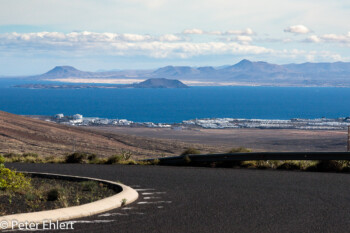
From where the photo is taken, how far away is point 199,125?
127688 mm

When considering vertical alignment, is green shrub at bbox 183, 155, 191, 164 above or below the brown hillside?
above

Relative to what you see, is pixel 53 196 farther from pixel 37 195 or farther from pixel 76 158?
pixel 76 158

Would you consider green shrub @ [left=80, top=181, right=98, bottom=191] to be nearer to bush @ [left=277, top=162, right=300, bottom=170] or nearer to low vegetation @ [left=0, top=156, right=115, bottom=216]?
low vegetation @ [left=0, top=156, right=115, bottom=216]

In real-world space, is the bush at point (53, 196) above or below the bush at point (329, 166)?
above

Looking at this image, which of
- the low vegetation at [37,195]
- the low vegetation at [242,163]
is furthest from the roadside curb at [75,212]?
the low vegetation at [242,163]

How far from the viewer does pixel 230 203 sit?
32.6ft

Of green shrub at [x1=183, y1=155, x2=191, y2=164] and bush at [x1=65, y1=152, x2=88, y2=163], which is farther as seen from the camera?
bush at [x1=65, y1=152, x2=88, y2=163]

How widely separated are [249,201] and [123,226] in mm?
3091

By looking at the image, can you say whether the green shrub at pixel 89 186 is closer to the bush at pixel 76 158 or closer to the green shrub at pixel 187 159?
the green shrub at pixel 187 159

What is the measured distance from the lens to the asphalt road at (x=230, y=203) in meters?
7.91

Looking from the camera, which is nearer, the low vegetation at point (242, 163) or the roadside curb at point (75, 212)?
the roadside curb at point (75, 212)

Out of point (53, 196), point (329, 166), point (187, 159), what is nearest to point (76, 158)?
point (187, 159)

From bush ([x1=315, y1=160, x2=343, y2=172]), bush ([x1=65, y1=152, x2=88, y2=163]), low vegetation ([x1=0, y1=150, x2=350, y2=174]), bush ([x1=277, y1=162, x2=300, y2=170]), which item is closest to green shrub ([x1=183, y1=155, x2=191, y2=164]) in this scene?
low vegetation ([x1=0, y1=150, x2=350, y2=174])

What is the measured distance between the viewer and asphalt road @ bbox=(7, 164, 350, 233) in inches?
312
